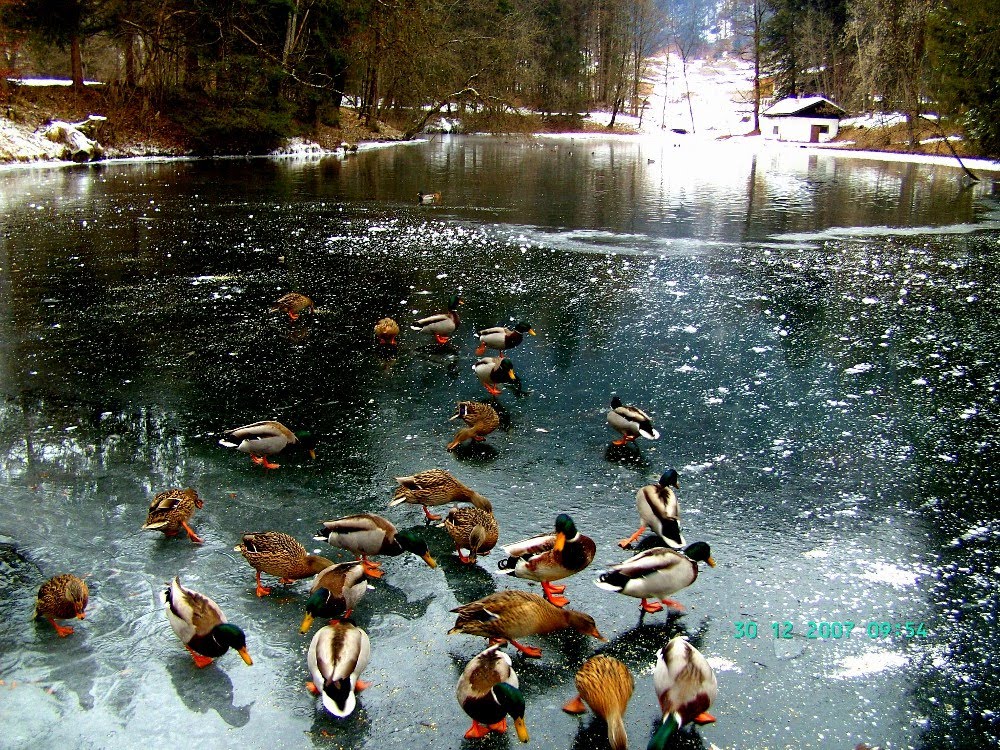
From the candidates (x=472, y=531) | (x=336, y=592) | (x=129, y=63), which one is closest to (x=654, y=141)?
(x=129, y=63)

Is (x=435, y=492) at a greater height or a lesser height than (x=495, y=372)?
lesser

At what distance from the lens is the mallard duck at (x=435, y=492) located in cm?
502

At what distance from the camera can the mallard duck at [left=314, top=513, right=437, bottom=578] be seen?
174 inches

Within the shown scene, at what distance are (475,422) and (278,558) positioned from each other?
2.27 m

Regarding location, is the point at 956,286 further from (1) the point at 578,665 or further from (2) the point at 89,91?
(2) the point at 89,91

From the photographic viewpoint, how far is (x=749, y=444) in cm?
617

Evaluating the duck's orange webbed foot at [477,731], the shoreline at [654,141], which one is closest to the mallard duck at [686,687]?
the duck's orange webbed foot at [477,731]

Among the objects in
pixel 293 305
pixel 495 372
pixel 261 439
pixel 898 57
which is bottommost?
pixel 261 439

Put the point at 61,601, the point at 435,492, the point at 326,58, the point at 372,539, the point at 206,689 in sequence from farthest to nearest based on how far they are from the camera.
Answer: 1. the point at 326,58
2. the point at 435,492
3. the point at 372,539
4. the point at 61,601
5. the point at 206,689

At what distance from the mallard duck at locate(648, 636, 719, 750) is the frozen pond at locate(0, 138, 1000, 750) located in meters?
0.12

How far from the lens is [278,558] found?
166 inches

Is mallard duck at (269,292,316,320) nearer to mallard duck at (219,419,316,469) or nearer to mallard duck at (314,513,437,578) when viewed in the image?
mallard duck at (219,419,316,469)

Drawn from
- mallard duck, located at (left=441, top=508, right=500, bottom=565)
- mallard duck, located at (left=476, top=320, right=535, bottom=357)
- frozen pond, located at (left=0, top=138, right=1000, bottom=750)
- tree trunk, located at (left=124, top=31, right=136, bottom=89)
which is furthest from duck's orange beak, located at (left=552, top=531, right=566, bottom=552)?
tree trunk, located at (left=124, top=31, right=136, bottom=89)

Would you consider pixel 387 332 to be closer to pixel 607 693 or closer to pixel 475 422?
pixel 475 422
